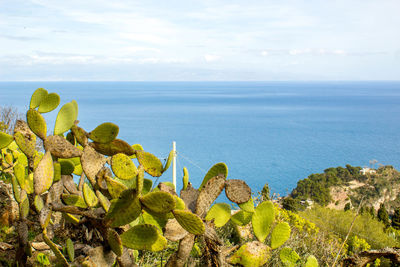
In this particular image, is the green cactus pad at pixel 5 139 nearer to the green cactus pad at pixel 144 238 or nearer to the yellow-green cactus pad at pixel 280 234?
the green cactus pad at pixel 144 238

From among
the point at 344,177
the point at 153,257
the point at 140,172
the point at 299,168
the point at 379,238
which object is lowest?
the point at 299,168

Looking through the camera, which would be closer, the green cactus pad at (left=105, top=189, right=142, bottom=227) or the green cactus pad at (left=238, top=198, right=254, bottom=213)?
the green cactus pad at (left=105, top=189, right=142, bottom=227)

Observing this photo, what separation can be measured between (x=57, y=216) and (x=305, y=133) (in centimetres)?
4646

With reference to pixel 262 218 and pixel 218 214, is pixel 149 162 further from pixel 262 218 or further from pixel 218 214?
pixel 262 218

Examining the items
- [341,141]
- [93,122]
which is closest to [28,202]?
[341,141]

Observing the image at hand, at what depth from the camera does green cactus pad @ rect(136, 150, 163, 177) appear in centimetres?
166

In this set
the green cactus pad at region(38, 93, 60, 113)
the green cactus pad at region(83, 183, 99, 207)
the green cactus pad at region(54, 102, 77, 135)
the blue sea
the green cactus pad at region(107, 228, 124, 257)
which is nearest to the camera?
the green cactus pad at region(107, 228, 124, 257)

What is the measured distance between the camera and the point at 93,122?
4888cm

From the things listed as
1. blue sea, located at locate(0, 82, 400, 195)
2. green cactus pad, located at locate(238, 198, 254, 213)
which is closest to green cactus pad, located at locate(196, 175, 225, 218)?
green cactus pad, located at locate(238, 198, 254, 213)

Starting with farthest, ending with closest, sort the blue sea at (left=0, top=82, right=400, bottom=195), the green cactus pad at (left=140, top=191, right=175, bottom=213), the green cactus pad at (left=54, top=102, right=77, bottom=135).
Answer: the blue sea at (left=0, top=82, right=400, bottom=195), the green cactus pad at (left=54, top=102, right=77, bottom=135), the green cactus pad at (left=140, top=191, right=175, bottom=213)

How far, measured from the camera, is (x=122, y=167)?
141 centimetres

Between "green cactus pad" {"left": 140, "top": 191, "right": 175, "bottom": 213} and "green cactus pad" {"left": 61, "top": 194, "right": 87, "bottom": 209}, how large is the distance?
1.79 feet

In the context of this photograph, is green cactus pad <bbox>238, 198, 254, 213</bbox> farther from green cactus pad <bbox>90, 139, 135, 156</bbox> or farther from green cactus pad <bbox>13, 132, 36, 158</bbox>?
green cactus pad <bbox>13, 132, 36, 158</bbox>

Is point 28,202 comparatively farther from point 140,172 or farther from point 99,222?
point 140,172
